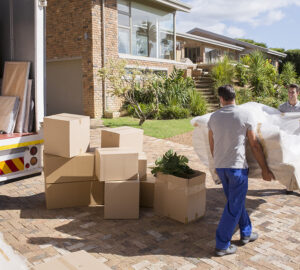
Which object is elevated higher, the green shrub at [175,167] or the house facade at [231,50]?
the house facade at [231,50]

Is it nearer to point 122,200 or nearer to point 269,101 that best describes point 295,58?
point 269,101

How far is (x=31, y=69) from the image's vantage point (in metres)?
5.15

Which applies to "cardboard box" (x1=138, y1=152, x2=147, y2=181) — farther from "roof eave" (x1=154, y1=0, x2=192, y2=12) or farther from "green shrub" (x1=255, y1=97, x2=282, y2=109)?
"roof eave" (x1=154, y1=0, x2=192, y2=12)

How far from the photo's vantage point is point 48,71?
1597 cm

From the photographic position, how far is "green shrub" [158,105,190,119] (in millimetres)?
14062

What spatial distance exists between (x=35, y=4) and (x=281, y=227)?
4475 millimetres

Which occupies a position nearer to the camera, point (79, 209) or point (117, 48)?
point (79, 209)

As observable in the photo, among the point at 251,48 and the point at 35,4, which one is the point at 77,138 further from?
the point at 251,48

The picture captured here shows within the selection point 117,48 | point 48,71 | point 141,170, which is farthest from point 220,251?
point 48,71

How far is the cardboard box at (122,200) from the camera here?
4387 millimetres

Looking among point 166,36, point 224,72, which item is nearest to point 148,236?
point 166,36

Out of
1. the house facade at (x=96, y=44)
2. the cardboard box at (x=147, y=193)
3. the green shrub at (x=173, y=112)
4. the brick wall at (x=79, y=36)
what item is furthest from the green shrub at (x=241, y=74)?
the cardboard box at (x=147, y=193)

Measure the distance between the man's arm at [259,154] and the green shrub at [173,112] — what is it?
34.0ft

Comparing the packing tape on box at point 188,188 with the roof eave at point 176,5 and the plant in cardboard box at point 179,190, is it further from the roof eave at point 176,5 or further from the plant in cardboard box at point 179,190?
Result: the roof eave at point 176,5
